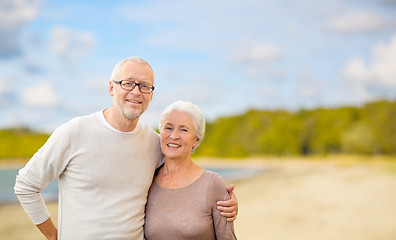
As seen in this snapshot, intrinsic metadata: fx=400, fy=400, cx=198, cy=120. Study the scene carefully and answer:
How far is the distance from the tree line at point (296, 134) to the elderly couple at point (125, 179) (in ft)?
146

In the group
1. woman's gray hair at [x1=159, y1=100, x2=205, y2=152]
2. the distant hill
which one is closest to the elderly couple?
woman's gray hair at [x1=159, y1=100, x2=205, y2=152]

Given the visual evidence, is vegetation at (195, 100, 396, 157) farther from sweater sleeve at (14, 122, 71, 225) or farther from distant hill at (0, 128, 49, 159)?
sweater sleeve at (14, 122, 71, 225)

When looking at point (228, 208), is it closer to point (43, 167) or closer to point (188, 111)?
point (188, 111)

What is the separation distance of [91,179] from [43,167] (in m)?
0.34

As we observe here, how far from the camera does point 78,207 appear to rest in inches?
111

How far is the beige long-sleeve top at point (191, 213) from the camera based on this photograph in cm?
284

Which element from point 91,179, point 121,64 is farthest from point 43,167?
point 121,64

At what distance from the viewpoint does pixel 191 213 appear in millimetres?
2848

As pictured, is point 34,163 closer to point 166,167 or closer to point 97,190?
point 97,190

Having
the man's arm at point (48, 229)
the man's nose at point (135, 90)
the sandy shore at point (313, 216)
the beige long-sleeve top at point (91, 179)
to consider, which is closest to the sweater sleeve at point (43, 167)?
the beige long-sleeve top at point (91, 179)

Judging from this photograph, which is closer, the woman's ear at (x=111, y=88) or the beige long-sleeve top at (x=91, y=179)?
the beige long-sleeve top at (x=91, y=179)

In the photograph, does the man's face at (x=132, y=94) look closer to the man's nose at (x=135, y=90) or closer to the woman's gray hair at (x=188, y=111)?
the man's nose at (x=135, y=90)

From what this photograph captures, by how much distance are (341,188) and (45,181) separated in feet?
56.0

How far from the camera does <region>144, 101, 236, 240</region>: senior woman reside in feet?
9.34
